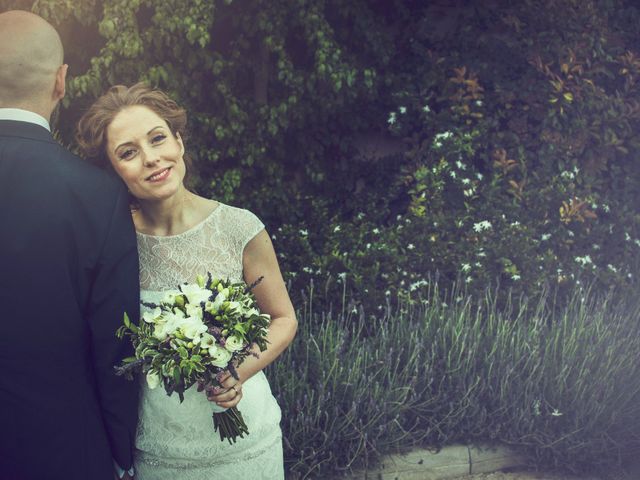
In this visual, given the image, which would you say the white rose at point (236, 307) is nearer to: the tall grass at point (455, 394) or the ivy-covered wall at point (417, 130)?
the tall grass at point (455, 394)

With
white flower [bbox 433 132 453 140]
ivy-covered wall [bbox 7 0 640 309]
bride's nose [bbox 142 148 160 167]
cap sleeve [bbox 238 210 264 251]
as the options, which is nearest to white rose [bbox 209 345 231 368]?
cap sleeve [bbox 238 210 264 251]

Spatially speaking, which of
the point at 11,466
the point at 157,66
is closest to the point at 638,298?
the point at 157,66

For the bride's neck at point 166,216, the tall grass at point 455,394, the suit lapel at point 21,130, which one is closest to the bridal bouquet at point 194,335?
the bride's neck at point 166,216

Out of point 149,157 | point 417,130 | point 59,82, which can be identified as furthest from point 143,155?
point 417,130

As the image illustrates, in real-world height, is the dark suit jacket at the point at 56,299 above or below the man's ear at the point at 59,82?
below

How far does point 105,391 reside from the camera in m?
2.22

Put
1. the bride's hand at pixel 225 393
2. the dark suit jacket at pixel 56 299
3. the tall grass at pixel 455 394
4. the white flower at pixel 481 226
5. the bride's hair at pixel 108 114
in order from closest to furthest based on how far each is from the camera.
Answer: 1. the dark suit jacket at pixel 56 299
2. the bride's hand at pixel 225 393
3. the bride's hair at pixel 108 114
4. the tall grass at pixel 455 394
5. the white flower at pixel 481 226

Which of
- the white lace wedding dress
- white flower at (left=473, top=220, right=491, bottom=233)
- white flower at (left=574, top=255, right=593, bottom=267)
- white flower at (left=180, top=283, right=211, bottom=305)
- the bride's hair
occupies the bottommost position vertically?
white flower at (left=574, top=255, right=593, bottom=267)

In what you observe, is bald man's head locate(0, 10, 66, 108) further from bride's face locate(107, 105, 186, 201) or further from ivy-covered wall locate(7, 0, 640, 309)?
ivy-covered wall locate(7, 0, 640, 309)

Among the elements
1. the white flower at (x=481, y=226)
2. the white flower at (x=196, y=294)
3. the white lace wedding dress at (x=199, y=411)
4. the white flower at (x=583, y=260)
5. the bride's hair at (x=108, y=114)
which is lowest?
the white flower at (x=583, y=260)

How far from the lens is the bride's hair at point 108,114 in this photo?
94.5 inches

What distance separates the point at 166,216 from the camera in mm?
2496

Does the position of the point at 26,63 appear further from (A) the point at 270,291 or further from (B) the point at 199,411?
(B) the point at 199,411

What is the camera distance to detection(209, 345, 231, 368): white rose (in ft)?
6.95
